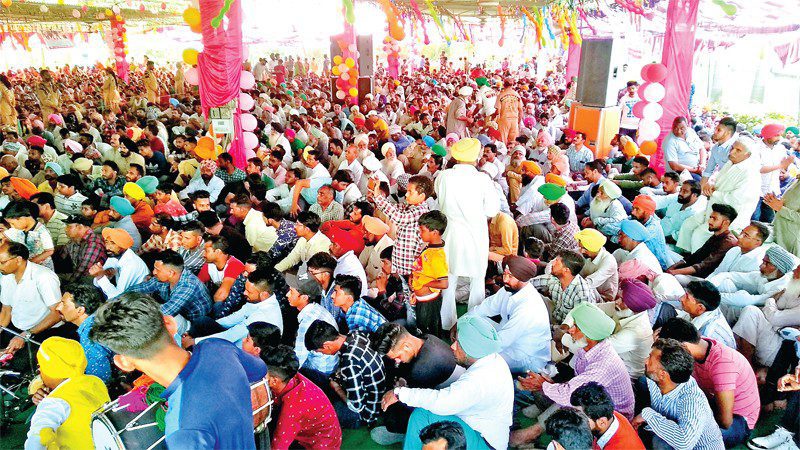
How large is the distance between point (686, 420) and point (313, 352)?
168 cm

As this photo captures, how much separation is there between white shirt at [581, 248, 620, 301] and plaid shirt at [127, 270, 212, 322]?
2427 mm

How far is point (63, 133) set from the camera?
7.59m

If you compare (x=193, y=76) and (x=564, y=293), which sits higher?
(x=193, y=76)

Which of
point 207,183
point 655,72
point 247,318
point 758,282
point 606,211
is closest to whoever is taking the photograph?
point 247,318

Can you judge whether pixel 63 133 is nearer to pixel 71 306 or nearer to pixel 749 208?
pixel 71 306

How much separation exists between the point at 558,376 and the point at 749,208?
2.84 meters

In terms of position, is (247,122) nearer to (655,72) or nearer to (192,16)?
(192,16)

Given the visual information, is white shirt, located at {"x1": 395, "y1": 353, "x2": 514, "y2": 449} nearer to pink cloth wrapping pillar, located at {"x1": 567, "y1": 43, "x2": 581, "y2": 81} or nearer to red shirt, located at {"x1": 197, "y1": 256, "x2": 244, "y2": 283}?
red shirt, located at {"x1": 197, "y1": 256, "x2": 244, "y2": 283}

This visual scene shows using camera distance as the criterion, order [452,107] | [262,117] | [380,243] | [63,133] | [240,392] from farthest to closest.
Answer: [262,117] < [452,107] < [63,133] < [380,243] < [240,392]

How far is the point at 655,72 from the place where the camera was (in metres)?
6.21

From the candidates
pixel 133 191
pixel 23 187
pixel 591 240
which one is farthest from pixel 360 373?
pixel 23 187

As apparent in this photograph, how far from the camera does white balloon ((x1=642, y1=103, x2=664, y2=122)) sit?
6.39m

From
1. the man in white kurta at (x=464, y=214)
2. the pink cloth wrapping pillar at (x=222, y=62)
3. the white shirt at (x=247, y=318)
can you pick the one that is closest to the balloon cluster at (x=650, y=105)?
the man in white kurta at (x=464, y=214)

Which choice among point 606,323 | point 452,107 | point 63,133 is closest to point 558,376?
point 606,323
